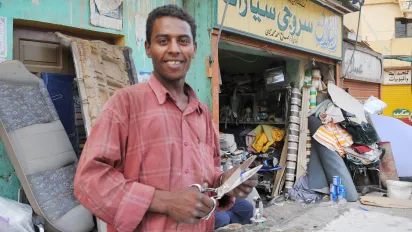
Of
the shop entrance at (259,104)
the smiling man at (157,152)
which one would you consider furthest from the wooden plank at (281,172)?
the smiling man at (157,152)

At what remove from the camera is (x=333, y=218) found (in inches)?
190

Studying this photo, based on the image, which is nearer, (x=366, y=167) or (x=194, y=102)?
(x=194, y=102)

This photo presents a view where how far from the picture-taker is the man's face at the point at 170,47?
1.24m

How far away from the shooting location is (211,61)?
4.23 metres

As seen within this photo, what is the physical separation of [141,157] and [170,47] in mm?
403

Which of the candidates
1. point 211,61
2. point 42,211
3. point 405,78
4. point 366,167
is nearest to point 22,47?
point 42,211

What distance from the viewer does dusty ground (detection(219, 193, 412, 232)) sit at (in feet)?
14.5

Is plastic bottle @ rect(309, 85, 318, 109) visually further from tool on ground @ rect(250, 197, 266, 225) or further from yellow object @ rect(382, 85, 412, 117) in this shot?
yellow object @ rect(382, 85, 412, 117)

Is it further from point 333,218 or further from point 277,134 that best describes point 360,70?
point 333,218

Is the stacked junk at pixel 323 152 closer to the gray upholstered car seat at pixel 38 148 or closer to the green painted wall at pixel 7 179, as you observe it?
the gray upholstered car seat at pixel 38 148

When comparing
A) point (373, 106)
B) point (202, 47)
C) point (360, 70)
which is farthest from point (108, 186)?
point (360, 70)

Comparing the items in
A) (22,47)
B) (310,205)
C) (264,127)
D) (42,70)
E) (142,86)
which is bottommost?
(310,205)

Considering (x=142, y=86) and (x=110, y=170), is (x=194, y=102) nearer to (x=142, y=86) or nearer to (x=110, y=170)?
(x=142, y=86)

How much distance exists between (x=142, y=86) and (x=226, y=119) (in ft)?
20.1
